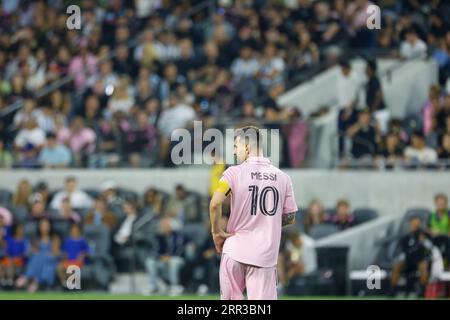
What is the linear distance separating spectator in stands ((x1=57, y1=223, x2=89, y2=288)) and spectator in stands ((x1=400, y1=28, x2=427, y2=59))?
6899 millimetres

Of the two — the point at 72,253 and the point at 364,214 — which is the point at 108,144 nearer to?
the point at 72,253

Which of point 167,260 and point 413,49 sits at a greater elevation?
point 413,49

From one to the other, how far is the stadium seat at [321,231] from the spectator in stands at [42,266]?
392cm

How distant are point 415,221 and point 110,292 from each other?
465 centimetres

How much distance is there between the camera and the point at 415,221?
20000 millimetres

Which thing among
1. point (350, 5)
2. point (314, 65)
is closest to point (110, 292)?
point (314, 65)

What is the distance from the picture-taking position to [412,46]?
2389 cm

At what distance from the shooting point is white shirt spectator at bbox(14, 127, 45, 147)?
2273cm

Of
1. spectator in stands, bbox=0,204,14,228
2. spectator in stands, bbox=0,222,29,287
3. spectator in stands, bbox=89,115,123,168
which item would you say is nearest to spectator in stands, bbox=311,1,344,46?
spectator in stands, bbox=89,115,123,168

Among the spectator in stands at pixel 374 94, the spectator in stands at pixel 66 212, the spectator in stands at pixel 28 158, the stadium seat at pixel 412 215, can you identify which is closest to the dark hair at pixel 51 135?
the spectator in stands at pixel 28 158

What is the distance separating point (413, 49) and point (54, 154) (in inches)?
259

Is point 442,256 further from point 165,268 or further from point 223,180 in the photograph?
point 223,180

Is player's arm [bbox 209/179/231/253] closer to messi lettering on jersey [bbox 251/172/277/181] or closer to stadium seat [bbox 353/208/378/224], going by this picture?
messi lettering on jersey [bbox 251/172/277/181]

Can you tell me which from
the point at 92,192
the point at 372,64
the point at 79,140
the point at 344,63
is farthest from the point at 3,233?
the point at 372,64
